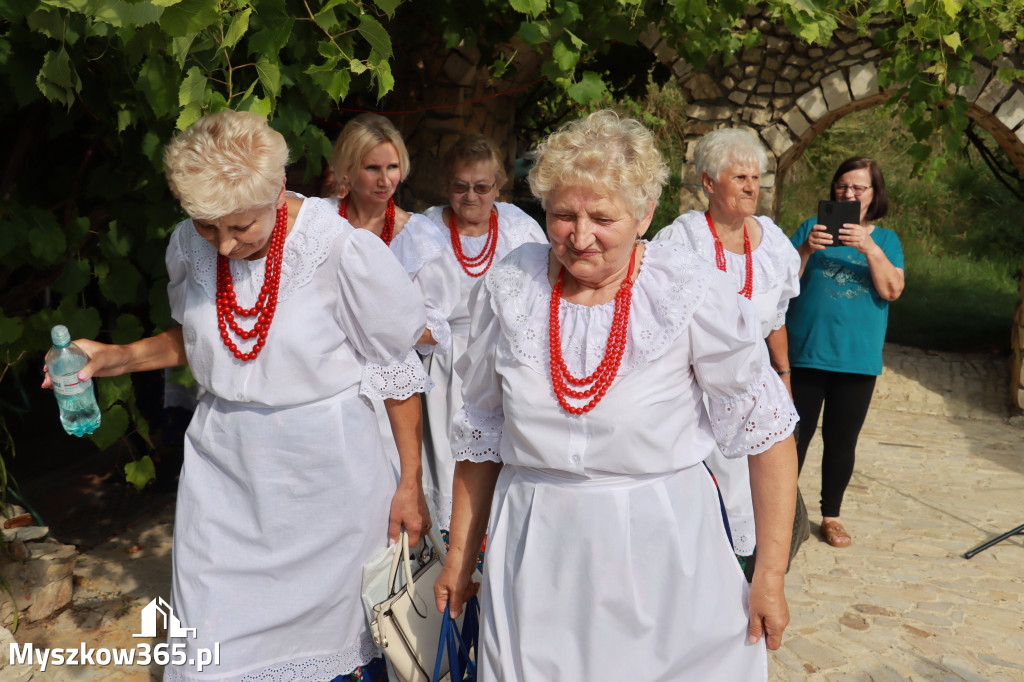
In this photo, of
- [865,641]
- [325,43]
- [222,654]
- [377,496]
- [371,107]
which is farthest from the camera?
[371,107]

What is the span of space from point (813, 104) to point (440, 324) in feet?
17.8

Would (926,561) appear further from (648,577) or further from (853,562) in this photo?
(648,577)

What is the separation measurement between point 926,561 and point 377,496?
3.29 m

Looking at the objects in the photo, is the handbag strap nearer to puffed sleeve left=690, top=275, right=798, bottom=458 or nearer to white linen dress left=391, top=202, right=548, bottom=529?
puffed sleeve left=690, top=275, right=798, bottom=458

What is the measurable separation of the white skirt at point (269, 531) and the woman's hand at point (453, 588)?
397 mm

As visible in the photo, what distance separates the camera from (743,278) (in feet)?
11.2

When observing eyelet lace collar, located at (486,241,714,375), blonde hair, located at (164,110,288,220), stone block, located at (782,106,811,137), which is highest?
stone block, located at (782,106,811,137)

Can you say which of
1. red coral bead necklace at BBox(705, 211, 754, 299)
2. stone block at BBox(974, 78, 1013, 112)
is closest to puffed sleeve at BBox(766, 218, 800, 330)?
red coral bead necklace at BBox(705, 211, 754, 299)

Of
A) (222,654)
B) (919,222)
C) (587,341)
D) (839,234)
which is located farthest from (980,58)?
(919,222)

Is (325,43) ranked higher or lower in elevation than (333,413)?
higher

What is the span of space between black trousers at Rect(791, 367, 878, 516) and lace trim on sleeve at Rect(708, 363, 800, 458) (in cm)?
261

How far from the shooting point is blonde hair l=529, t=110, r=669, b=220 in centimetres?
178

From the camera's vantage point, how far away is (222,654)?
2.20m

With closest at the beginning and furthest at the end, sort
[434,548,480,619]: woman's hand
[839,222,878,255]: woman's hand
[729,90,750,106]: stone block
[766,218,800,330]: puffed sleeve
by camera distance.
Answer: [434,548,480,619]: woman's hand → [766,218,800,330]: puffed sleeve → [839,222,878,255]: woman's hand → [729,90,750,106]: stone block
